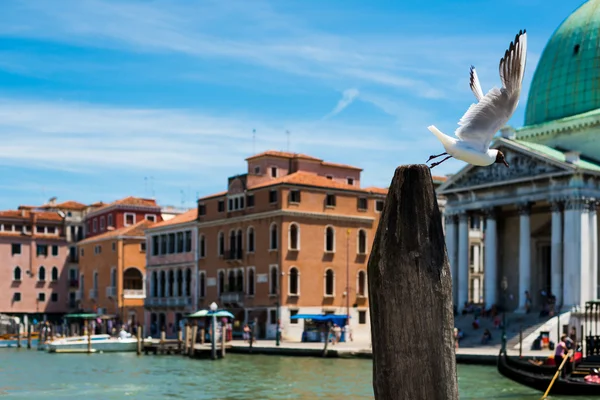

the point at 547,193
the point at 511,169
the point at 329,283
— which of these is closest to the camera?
the point at 547,193

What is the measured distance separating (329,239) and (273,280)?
3043 millimetres

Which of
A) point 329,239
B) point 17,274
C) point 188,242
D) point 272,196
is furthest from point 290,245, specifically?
point 17,274

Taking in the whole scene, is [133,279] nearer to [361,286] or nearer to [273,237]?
[273,237]

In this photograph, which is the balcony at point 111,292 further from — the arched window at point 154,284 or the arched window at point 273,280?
the arched window at point 273,280

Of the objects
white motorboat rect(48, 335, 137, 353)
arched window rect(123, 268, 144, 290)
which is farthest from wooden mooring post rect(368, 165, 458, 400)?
arched window rect(123, 268, 144, 290)

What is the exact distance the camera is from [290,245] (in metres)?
42.3

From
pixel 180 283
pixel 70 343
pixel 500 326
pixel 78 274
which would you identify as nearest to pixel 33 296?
pixel 78 274

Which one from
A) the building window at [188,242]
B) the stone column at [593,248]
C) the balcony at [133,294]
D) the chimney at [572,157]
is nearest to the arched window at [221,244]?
the building window at [188,242]

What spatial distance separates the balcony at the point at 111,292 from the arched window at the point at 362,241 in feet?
54.5

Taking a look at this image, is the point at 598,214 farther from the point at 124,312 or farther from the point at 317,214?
the point at 124,312

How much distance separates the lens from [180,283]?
5025 cm

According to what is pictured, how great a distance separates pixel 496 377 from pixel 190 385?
24.2ft

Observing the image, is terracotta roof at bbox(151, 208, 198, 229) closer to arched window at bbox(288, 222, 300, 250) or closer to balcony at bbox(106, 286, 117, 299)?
balcony at bbox(106, 286, 117, 299)

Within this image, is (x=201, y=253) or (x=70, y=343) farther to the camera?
(x=201, y=253)
